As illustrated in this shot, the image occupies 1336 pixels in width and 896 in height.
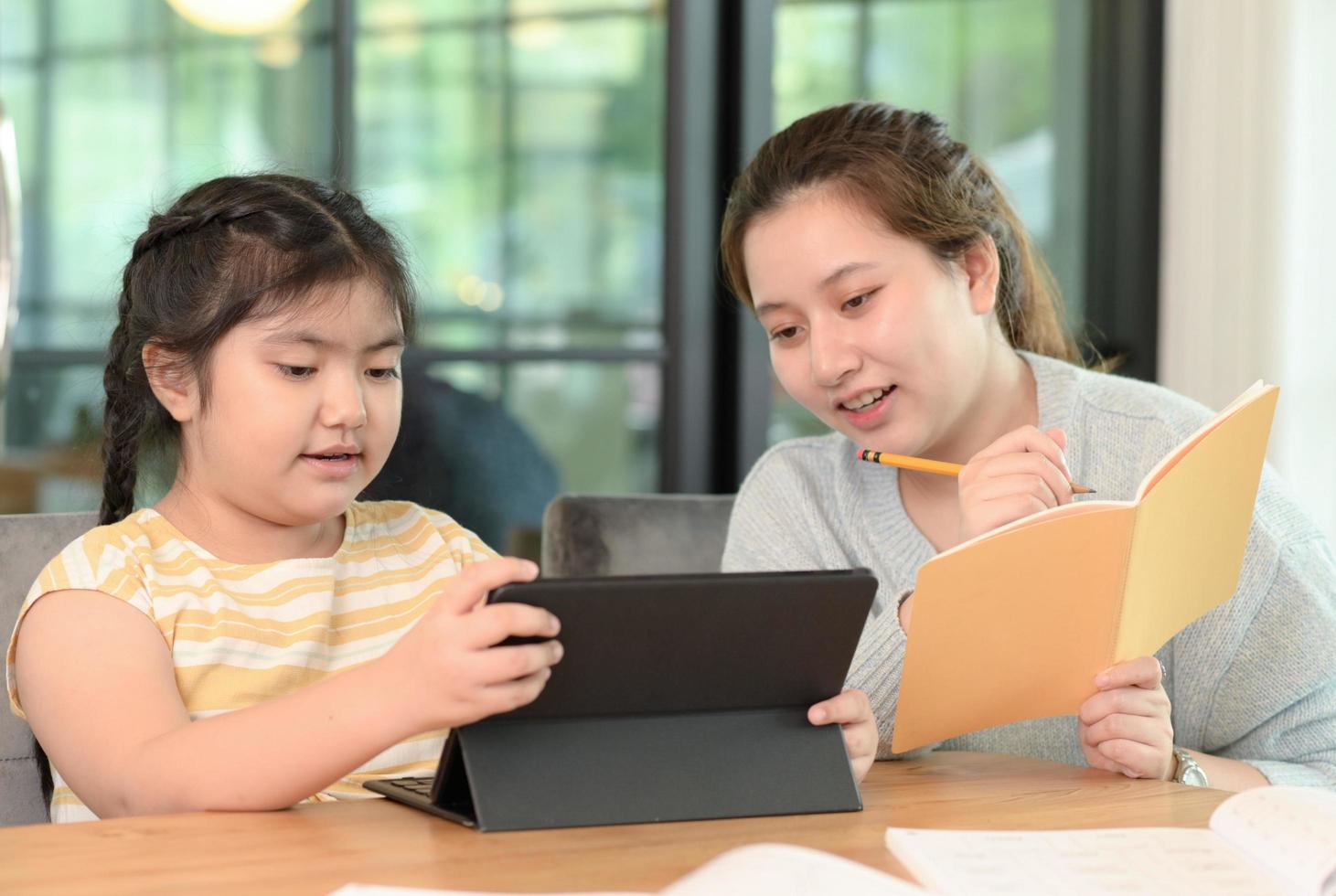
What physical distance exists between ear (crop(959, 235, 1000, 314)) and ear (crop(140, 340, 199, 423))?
758 millimetres

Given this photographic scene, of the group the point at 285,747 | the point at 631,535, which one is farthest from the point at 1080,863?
→ the point at 631,535

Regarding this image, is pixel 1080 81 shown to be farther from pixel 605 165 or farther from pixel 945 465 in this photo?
pixel 945 465

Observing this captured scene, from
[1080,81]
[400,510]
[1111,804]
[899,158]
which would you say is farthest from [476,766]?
[1080,81]

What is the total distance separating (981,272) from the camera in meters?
1.60

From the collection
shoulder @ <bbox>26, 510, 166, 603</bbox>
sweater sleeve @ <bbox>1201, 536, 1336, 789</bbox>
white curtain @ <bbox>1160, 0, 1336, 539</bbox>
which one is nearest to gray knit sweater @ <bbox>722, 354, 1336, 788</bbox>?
sweater sleeve @ <bbox>1201, 536, 1336, 789</bbox>

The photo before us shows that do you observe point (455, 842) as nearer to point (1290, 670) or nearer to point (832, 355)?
point (832, 355)

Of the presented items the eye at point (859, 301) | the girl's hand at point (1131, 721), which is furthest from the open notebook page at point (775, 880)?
the eye at point (859, 301)

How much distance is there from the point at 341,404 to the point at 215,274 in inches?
7.0

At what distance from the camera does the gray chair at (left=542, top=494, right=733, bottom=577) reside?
192cm

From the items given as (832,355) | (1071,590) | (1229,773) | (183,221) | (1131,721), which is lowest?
(1229,773)

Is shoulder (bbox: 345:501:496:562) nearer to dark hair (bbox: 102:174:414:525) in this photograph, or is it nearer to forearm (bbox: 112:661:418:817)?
dark hair (bbox: 102:174:414:525)

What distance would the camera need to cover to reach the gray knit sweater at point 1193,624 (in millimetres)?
1470

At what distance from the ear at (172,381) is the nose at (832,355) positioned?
0.57 meters

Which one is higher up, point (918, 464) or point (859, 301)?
point (859, 301)
